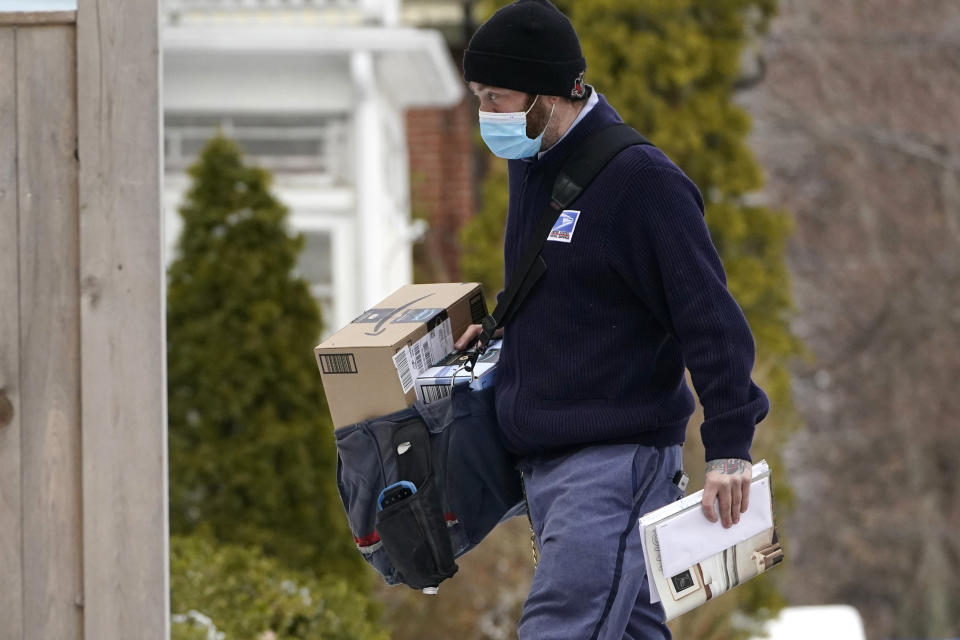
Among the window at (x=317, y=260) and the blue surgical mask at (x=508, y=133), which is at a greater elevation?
the blue surgical mask at (x=508, y=133)

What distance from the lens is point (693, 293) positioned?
3.03 meters

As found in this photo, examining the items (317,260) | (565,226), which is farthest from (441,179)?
(565,226)

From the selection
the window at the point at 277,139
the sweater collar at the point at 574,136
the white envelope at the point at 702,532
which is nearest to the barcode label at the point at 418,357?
the sweater collar at the point at 574,136

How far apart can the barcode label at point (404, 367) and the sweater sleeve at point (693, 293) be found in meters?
0.56

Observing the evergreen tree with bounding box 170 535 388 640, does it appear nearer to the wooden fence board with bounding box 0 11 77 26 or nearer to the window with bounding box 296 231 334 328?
the wooden fence board with bounding box 0 11 77 26

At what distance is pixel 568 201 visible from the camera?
3.18 meters

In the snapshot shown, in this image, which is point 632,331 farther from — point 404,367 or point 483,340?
point 404,367

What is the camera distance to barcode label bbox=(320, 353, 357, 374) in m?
3.31

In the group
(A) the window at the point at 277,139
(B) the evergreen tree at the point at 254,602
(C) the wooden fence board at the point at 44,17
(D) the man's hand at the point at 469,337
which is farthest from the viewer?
(A) the window at the point at 277,139

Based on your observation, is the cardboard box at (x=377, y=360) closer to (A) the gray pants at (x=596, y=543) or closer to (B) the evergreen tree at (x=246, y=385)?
(A) the gray pants at (x=596, y=543)

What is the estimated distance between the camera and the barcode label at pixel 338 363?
3.31 m

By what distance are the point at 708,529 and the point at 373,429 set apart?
804mm

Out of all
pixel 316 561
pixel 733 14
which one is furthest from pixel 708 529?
→ pixel 733 14

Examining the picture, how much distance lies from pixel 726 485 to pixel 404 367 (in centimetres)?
80
